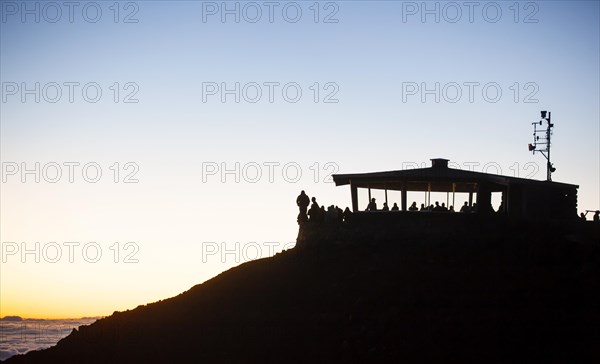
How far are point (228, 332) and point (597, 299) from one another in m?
19.5

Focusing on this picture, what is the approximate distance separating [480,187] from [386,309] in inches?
593

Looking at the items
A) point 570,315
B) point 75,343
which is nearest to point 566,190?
point 570,315

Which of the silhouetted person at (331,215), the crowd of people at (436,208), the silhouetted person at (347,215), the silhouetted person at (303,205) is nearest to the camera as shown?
the silhouetted person at (347,215)

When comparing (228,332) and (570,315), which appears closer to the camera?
(570,315)

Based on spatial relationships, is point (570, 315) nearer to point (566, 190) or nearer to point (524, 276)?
point (524, 276)

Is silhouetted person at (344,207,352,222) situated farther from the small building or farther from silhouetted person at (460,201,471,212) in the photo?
silhouetted person at (460,201,471,212)

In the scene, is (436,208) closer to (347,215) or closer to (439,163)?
(439,163)

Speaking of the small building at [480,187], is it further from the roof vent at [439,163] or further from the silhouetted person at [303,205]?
the silhouetted person at [303,205]

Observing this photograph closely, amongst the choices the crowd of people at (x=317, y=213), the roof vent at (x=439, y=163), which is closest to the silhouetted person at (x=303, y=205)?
the crowd of people at (x=317, y=213)

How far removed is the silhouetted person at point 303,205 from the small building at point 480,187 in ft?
13.1

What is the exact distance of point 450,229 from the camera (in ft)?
184

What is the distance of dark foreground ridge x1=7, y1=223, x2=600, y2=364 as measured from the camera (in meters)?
44.5

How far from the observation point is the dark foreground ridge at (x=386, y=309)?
44500 millimetres

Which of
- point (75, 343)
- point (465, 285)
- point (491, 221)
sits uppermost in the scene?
point (491, 221)
